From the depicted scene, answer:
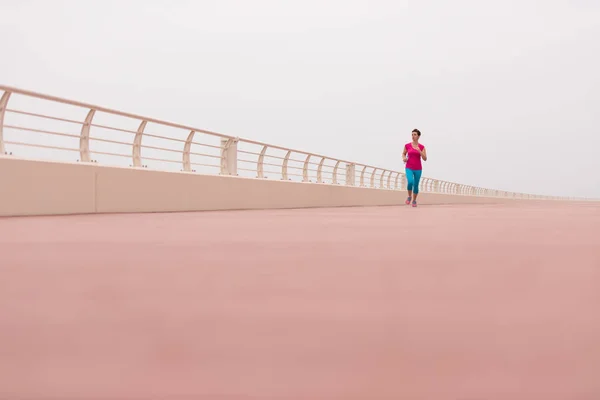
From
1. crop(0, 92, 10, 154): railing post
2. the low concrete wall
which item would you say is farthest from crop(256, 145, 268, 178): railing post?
crop(0, 92, 10, 154): railing post

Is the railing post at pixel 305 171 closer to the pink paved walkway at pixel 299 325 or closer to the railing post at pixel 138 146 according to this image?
the railing post at pixel 138 146

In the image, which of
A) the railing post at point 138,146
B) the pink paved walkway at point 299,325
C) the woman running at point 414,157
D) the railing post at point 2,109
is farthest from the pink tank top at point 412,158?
the pink paved walkway at point 299,325

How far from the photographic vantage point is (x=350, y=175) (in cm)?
2161

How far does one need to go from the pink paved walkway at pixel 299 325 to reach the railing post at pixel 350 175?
17754 mm

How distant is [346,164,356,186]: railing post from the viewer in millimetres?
21547

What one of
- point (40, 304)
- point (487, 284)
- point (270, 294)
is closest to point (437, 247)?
point (487, 284)

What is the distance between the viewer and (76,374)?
1.36m

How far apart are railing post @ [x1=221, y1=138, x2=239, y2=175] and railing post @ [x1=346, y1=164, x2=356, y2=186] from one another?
8.25 m

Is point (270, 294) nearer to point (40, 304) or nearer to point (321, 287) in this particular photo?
point (321, 287)

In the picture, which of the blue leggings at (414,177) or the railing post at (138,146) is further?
the blue leggings at (414,177)

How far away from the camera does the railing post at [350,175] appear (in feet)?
70.7

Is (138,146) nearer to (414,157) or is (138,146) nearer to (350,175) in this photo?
(414,157)

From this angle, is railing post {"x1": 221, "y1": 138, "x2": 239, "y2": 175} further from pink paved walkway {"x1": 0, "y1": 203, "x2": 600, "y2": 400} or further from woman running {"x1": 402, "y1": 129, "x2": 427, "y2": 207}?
pink paved walkway {"x1": 0, "y1": 203, "x2": 600, "y2": 400}

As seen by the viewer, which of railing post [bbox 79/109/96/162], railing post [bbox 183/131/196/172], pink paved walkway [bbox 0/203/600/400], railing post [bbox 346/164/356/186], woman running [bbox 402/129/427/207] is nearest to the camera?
pink paved walkway [bbox 0/203/600/400]
